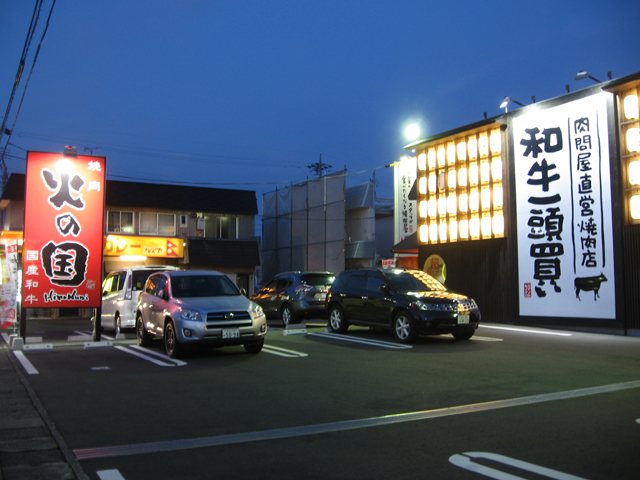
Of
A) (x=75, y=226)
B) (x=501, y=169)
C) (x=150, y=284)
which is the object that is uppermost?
(x=501, y=169)

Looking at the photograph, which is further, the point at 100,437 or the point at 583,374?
the point at 583,374

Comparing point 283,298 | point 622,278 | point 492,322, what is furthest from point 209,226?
point 622,278

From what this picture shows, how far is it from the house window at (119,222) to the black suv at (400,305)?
19876mm

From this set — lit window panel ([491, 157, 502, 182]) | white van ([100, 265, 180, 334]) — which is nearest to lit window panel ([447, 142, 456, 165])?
lit window panel ([491, 157, 502, 182])

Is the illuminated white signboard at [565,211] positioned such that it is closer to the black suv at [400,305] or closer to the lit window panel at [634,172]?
the lit window panel at [634,172]

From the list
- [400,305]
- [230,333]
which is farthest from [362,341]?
[230,333]

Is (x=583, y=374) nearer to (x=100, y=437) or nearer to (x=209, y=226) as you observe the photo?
(x=100, y=437)

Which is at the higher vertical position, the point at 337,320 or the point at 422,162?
the point at 422,162

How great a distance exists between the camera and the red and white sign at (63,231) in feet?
43.3

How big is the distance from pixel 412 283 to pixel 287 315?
17.6 feet

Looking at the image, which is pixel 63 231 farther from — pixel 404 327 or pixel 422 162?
pixel 422 162

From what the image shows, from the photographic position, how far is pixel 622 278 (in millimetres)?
15352

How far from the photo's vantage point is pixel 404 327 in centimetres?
1298

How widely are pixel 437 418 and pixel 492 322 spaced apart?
1366 cm
